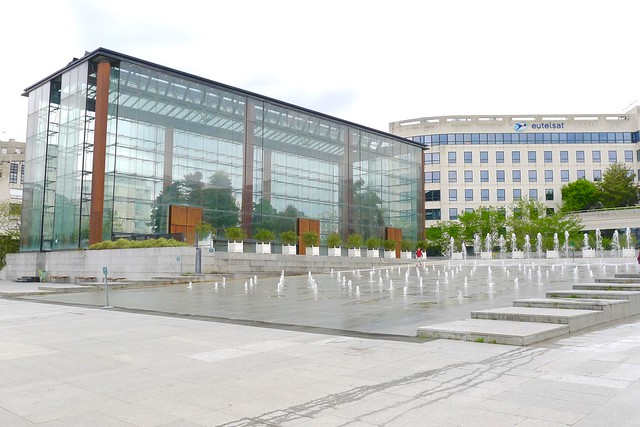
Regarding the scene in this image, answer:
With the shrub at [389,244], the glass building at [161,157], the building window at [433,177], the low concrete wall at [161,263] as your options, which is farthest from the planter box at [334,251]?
the building window at [433,177]

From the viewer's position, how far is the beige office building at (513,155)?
294 ft

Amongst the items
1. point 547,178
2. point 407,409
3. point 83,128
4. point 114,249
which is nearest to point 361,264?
point 114,249

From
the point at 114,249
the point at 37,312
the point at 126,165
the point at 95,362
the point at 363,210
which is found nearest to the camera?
the point at 95,362

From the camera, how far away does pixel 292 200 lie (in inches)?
2047

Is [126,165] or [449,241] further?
[449,241]

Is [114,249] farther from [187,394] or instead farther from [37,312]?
[187,394]

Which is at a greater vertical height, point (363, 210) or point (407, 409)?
point (363, 210)

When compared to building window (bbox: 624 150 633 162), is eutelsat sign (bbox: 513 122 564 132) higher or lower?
higher

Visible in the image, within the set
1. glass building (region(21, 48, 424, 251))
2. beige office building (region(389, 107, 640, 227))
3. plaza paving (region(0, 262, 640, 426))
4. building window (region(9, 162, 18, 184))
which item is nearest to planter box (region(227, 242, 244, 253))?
glass building (region(21, 48, 424, 251))

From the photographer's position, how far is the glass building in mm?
39844

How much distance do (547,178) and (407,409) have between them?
9406 cm

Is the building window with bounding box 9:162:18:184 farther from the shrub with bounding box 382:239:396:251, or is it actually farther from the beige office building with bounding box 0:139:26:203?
the shrub with bounding box 382:239:396:251

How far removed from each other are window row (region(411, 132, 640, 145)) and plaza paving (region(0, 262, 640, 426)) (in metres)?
82.1

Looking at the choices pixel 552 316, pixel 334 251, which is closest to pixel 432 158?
pixel 334 251
